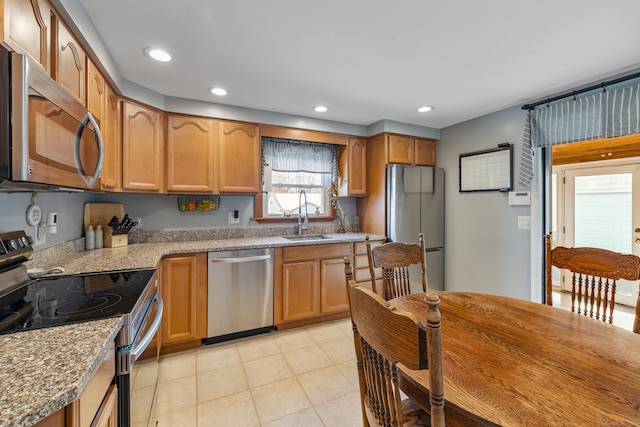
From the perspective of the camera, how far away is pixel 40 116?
932 mm

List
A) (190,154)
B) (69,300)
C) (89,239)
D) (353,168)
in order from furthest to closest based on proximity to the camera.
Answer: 1. (353,168)
2. (190,154)
3. (89,239)
4. (69,300)

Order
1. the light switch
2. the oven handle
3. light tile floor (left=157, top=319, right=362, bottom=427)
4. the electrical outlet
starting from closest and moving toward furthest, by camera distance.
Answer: the oven handle
light tile floor (left=157, top=319, right=362, bottom=427)
the light switch
the electrical outlet

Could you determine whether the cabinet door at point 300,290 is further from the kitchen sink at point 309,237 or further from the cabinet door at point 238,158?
the cabinet door at point 238,158

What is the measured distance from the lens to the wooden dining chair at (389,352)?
629mm

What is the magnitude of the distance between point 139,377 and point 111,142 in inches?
70.4

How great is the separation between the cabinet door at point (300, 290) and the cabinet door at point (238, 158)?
963 millimetres

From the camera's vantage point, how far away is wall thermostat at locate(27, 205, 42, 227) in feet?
5.19

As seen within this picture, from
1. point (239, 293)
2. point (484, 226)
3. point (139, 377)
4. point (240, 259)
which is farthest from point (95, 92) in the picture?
point (484, 226)

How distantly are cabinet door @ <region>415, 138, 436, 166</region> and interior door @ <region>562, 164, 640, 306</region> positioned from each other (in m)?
2.00

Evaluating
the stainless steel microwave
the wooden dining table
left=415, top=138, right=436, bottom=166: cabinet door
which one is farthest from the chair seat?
left=415, top=138, right=436, bottom=166: cabinet door

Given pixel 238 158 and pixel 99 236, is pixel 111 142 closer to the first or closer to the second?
pixel 99 236

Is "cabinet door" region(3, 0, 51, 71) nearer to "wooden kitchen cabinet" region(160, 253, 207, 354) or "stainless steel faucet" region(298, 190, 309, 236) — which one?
"wooden kitchen cabinet" region(160, 253, 207, 354)

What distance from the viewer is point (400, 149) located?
138 inches

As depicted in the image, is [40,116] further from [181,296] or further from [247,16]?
[181,296]
